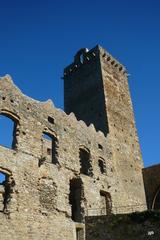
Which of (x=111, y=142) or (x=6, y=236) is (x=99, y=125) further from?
(x=6, y=236)

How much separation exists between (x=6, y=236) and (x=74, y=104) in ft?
48.4

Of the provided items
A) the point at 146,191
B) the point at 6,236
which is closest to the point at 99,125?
the point at 146,191

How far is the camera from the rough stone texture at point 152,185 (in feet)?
74.4

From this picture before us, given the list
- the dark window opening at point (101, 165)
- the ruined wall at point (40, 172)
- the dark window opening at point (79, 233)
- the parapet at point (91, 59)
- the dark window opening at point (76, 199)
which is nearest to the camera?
the ruined wall at point (40, 172)

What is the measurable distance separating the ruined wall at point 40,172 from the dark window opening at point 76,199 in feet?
0.36

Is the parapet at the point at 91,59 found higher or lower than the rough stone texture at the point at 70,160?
higher

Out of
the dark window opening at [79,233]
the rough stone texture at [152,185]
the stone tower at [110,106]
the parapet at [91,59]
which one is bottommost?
the dark window opening at [79,233]

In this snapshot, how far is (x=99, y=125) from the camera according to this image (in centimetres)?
2353

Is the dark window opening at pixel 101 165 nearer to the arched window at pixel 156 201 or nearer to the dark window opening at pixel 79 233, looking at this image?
the arched window at pixel 156 201

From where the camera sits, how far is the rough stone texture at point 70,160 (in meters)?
14.2

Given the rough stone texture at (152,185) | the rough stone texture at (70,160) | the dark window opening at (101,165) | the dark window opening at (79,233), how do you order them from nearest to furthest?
the rough stone texture at (70,160)
the dark window opening at (79,233)
the dark window opening at (101,165)
the rough stone texture at (152,185)

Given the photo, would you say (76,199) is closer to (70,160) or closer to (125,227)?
(70,160)

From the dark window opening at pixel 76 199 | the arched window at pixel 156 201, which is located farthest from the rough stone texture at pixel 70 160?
the arched window at pixel 156 201

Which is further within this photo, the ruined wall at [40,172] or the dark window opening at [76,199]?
the dark window opening at [76,199]
